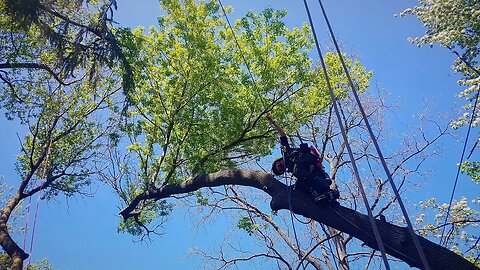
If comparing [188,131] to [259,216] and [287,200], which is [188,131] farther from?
[259,216]

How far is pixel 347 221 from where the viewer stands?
440 centimetres

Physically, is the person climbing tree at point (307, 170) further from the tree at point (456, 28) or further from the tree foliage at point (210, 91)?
the tree at point (456, 28)

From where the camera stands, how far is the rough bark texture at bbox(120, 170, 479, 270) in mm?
3885

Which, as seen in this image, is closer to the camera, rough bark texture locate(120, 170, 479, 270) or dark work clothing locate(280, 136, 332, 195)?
rough bark texture locate(120, 170, 479, 270)

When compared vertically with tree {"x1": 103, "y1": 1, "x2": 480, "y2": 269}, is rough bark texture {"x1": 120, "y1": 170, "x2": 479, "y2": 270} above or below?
below

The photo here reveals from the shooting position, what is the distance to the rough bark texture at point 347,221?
3.88 metres

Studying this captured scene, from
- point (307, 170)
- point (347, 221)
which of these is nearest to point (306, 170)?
point (307, 170)

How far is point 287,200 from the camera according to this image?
192 inches

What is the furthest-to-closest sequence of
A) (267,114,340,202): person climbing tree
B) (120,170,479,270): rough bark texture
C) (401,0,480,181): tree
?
1. (401,0,480,181): tree
2. (267,114,340,202): person climbing tree
3. (120,170,479,270): rough bark texture

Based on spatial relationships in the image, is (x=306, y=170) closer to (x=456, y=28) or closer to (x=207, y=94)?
(x=207, y=94)

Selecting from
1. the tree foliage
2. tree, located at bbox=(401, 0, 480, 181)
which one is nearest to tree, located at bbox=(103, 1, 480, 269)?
the tree foliage

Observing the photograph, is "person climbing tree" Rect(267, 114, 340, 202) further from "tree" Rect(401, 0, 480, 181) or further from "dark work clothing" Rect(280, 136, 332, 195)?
"tree" Rect(401, 0, 480, 181)

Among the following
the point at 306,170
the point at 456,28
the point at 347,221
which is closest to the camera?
the point at 347,221

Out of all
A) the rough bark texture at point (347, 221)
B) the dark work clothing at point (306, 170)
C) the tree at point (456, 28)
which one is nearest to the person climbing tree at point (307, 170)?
the dark work clothing at point (306, 170)
